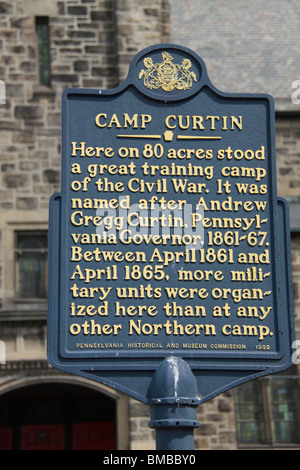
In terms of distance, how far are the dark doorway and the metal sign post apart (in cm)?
→ 892

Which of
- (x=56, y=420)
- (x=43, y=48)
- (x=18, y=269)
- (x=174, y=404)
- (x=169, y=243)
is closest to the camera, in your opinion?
(x=174, y=404)

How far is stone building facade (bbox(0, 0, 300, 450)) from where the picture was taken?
529 inches

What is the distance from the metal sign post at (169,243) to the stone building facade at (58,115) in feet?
23.2

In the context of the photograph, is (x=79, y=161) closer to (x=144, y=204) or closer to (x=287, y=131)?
(x=144, y=204)

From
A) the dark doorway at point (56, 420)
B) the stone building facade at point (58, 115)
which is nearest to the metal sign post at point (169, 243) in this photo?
the stone building facade at point (58, 115)

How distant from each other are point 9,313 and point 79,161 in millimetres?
7210

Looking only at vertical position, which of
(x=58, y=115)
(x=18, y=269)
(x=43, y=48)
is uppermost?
(x=43, y=48)

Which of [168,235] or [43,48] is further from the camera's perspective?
[43,48]

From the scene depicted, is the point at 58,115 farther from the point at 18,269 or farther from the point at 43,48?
the point at 18,269

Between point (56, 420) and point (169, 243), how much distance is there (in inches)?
377

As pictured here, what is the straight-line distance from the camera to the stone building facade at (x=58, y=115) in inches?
529

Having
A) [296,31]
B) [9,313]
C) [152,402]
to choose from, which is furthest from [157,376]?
[296,31]

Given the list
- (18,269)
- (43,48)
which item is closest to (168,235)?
(18,269)

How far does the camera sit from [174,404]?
609 centimetres
